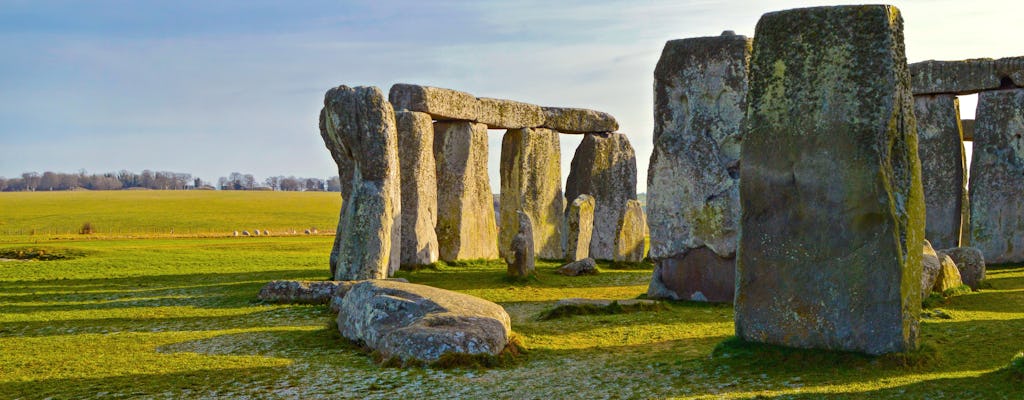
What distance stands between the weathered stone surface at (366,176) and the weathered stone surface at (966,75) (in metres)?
13.5

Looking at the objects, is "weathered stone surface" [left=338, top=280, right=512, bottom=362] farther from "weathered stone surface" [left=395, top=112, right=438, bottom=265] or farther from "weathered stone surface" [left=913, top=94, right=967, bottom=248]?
"weathered stone surface" [left=913, top=94, right=967, bottom=248]

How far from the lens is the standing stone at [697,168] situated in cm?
1498

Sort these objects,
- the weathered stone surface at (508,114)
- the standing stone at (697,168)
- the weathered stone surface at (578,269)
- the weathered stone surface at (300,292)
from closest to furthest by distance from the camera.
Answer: the weathered stone surface at (300,292) → the standing stone at (697,168) → the weathered stone surface at (578,269) → the weathered stone surface at (508,114)

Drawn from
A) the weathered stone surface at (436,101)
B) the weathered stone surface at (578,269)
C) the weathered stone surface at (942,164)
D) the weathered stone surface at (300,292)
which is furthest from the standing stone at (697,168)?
the weathered stone surface at (942,164)

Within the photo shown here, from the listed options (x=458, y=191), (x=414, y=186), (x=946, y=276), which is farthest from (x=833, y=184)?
(x=458, y=191)

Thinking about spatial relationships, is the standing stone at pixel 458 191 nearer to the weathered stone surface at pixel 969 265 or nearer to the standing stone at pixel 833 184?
the weathered stone surface at pixel 969 265

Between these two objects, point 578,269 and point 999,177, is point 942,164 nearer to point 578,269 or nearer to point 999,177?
point 999,177

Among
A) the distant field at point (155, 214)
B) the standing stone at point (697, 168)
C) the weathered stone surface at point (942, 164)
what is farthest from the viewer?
the distant field at point (155, 214)

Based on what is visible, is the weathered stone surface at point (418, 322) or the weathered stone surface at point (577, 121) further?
the weathered stone surface at point (577, 121)

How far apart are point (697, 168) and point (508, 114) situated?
10.9 metres

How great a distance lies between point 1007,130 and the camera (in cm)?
2308

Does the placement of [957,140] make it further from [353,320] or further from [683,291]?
[353,320]

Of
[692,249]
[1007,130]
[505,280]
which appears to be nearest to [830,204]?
[692,249]

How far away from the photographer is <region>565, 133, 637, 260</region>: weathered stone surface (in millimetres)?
26062
